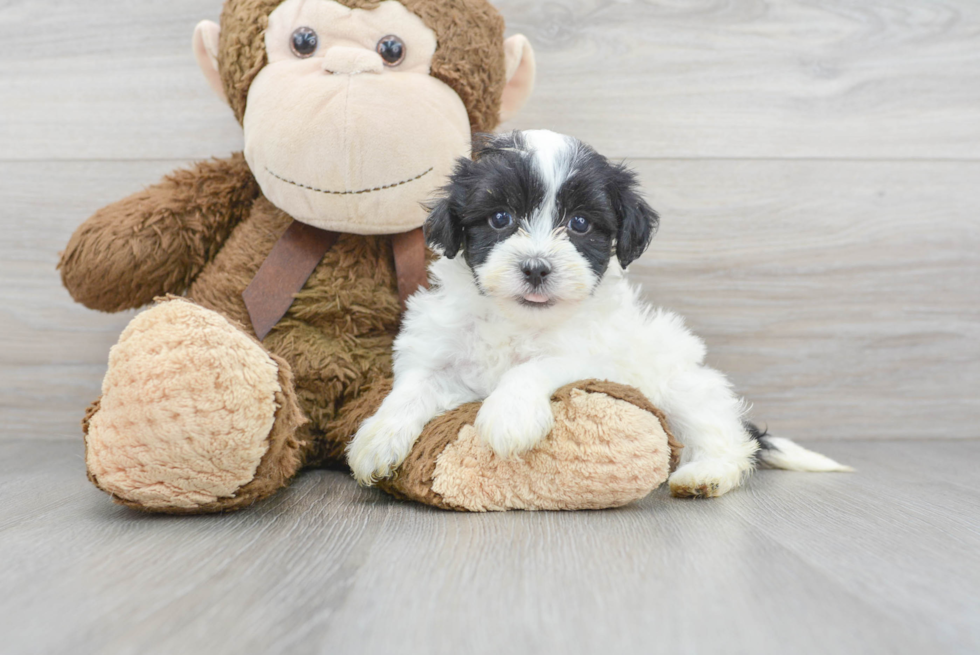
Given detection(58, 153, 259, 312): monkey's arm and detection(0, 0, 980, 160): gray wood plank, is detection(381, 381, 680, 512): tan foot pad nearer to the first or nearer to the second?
detection(58, 153, 259, 312): monkey's arm

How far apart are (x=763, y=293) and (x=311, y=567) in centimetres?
163

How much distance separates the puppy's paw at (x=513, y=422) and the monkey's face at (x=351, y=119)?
53 cm

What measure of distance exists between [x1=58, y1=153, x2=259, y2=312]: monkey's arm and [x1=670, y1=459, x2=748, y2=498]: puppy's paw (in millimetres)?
1183

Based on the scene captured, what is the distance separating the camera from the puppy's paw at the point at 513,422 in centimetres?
125

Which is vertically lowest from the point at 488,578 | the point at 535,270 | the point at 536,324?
the point at 488,578

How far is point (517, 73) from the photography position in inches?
72.8

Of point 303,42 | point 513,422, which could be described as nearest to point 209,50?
point 303,42

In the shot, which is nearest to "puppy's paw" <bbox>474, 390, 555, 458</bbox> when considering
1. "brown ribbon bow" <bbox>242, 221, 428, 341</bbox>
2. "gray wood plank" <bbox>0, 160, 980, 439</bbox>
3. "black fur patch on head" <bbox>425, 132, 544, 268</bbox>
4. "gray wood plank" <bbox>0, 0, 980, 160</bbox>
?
"black fur patch on head" <bbox>425, 132, 544, 268</bbox>

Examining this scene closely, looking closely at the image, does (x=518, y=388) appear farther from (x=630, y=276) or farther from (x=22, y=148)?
(x=22, y=148)

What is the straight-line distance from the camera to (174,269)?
5.66 ft

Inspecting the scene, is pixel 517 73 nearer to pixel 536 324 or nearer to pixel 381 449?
pixel 536 324

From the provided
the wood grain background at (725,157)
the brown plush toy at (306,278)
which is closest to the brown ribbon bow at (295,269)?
the brown plush toy at (306,278)

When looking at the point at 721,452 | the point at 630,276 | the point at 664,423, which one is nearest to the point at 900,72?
the point at 630,276

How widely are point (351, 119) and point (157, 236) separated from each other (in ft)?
1.78
